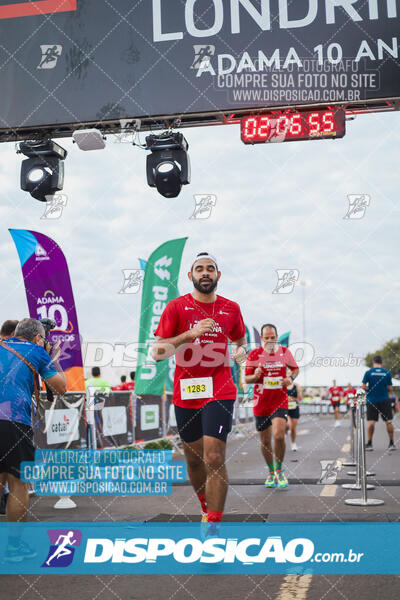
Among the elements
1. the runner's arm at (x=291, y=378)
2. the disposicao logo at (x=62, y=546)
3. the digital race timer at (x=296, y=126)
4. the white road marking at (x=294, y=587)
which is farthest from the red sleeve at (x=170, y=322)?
the digital race timer at (x=296, y=126)

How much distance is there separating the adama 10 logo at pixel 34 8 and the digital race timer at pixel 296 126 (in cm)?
352

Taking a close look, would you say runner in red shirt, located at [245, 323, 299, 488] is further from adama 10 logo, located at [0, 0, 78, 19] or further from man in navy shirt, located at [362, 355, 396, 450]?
adama 10 logo, located at [0, 0, 78, 19]

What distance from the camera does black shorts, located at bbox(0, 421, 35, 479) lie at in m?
4.81

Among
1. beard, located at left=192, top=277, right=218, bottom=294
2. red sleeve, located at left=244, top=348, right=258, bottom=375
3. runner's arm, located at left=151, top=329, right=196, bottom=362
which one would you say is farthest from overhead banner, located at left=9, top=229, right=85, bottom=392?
beard, located at left=192, top=277, right=218, bottom=294

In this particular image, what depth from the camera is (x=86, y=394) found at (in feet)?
31.8

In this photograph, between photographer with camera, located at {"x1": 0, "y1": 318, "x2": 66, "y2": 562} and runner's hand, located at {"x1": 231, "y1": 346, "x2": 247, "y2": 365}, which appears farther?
runner's hand, located at {"x1": 231, "y1": 346, "x2": 247, "y2": 365}

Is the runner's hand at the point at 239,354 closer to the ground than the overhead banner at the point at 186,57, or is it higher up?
closer to the ground

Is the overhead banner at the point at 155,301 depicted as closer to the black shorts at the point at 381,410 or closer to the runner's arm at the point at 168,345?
Answer: the black shorts at the point at 381,410

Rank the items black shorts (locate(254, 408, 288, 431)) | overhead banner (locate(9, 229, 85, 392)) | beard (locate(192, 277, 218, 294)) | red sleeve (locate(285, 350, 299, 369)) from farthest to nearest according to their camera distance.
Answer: overhead banner (locate(9, 229, 85, 392)), red sleeve (locate(285, 350, 299, 369)), black shorts (locate(254, 408, 288, 431)), beard (locate(192, 277, 218, 294))

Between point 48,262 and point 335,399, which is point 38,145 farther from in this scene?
point 335,399

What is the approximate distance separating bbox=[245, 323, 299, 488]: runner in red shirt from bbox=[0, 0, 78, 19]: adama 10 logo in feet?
18.8

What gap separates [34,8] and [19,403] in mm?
7432

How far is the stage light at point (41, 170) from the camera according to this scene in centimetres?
991

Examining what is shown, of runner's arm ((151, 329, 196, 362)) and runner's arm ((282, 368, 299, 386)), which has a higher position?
runner's arm ((151, 329, 196, 362))
